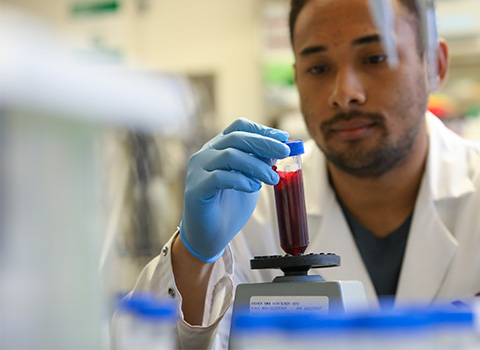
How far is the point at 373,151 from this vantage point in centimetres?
127

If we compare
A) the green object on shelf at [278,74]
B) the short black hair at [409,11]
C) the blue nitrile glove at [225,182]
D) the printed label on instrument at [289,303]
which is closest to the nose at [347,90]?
the short black hair at [409,11]

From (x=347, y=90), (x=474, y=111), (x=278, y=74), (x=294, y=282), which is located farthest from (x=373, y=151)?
(x=278, y=74)

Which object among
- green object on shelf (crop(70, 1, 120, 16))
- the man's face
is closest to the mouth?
the man's face

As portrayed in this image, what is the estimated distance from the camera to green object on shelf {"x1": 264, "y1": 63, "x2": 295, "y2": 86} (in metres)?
2.88

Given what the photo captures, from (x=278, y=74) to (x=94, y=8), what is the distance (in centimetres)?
125

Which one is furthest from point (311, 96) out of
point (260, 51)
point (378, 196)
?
point (260, 51)

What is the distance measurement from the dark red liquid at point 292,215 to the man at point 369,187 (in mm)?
145

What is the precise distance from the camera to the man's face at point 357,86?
1.18 meters

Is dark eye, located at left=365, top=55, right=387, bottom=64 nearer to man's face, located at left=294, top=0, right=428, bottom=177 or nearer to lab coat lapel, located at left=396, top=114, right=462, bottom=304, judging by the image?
man's face, located at left=294, top=0, right=428, bottom=177

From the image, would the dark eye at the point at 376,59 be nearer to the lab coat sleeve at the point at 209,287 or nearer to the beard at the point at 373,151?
the beard at the point at 373,151

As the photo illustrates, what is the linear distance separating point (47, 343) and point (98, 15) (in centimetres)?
321

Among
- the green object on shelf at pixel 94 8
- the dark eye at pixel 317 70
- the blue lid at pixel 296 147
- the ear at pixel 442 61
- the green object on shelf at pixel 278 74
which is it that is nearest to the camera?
the blue lid at pixel 296 147

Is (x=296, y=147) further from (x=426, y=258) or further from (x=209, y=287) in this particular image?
(x=426, y=258)

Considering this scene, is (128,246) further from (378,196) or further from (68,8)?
(68,8)
